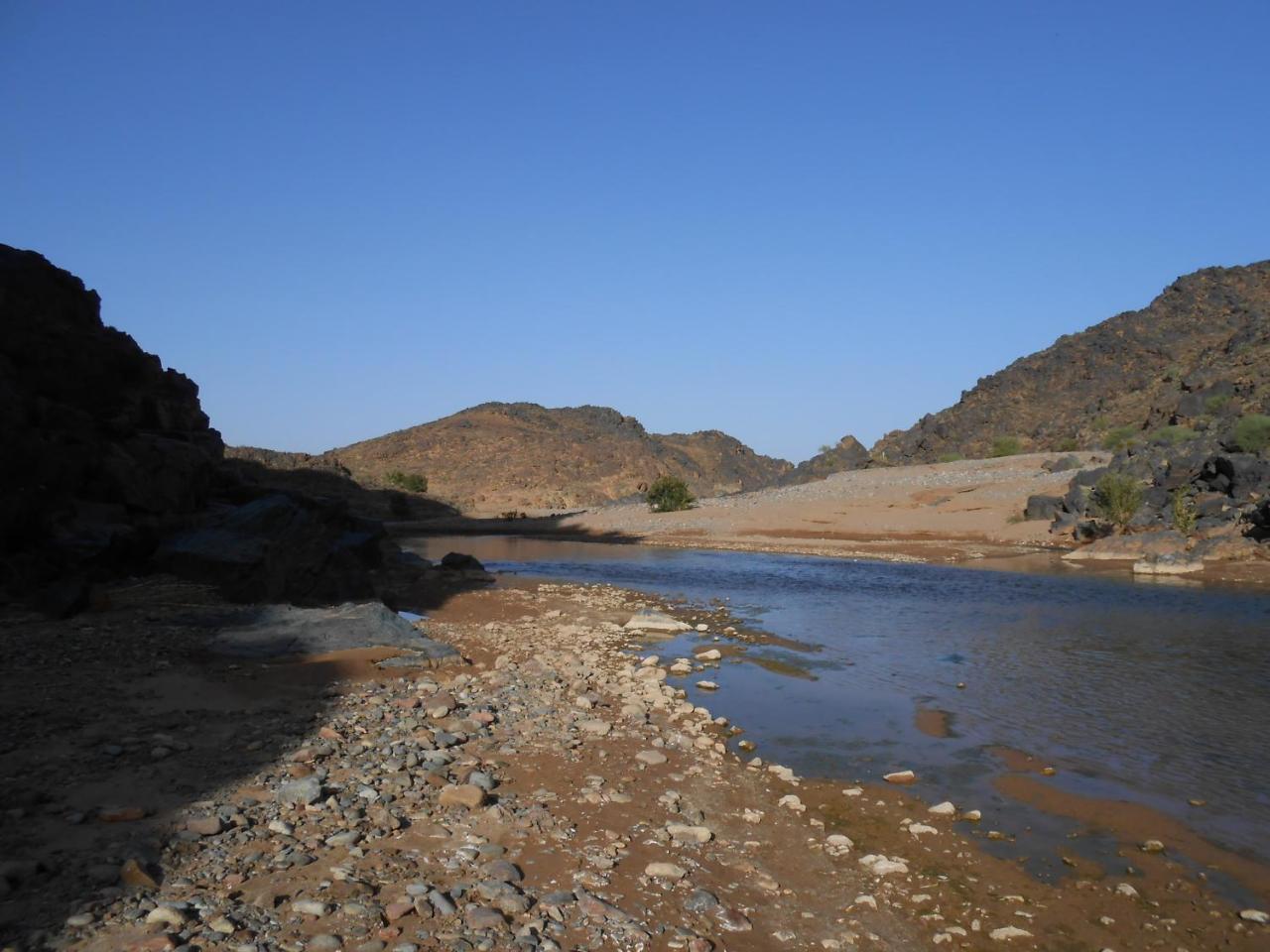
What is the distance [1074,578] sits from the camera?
22.8m

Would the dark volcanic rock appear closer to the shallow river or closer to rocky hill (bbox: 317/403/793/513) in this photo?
the shallow river

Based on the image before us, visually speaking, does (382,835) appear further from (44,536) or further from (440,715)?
(44,536)

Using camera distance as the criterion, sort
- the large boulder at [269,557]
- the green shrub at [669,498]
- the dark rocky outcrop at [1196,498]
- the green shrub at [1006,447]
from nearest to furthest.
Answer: the large boulder at [269,557] < the dark rocky outcrop at [1196,498] < the green shrub at [669,498] < the green shrub at [1006,447]

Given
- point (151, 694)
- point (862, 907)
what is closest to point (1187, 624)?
point (862, 907)

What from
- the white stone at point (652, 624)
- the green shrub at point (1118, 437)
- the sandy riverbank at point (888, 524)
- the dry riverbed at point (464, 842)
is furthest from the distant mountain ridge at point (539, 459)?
the dry riverbed at point (464, 842)

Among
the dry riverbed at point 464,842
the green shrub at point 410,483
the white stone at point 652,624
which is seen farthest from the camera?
the green shrub at point 410,483

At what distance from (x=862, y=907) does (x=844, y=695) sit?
5.61 metres

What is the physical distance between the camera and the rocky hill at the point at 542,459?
7712 cm

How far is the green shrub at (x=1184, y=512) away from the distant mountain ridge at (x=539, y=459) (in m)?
43.4

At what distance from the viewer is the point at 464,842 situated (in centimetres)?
530

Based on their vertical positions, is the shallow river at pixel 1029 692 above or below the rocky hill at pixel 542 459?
below

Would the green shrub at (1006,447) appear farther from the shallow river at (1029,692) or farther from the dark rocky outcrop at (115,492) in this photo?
the dark rocky outcrop at (115,492)

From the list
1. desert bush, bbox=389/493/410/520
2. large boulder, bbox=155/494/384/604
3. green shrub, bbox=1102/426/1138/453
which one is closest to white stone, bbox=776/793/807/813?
large boulder, bbox=155/494/384/604

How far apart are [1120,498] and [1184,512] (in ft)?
7.32
